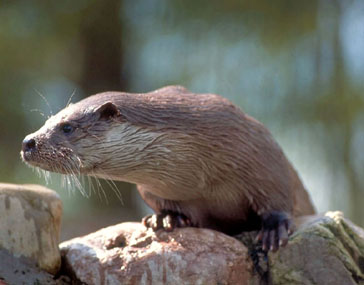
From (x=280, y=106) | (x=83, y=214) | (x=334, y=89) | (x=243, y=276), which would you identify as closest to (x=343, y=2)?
(x=334, y=89)

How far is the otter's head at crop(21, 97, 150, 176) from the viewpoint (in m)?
2.32

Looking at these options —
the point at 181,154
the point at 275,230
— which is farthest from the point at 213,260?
the point at 181,154

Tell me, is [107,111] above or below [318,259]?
above

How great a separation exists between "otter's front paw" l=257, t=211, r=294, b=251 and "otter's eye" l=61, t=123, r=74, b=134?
938 mm

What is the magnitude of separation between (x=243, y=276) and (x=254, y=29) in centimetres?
444

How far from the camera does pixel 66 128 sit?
2387mm

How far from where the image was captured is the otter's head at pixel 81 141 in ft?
7.61

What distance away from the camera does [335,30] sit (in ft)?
20.0

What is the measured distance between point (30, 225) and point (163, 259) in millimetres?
577

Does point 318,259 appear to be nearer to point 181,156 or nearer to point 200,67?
point 181,156

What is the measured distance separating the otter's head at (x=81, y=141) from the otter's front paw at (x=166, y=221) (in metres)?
0.40

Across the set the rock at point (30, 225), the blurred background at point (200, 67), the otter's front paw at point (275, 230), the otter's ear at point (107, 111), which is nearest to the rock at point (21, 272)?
the rock at point (30, 225)

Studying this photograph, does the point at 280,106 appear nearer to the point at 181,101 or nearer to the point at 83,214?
the point at 83,214

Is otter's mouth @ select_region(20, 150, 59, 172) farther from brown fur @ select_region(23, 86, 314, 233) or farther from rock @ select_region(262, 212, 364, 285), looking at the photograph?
rock @ select_region(262, 212, 364, 285)
